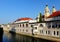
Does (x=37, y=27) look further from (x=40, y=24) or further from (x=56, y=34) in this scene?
(x=56, y=34)

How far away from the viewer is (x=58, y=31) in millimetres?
48812

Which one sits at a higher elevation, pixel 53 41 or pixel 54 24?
pixel 54 24

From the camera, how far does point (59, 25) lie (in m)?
54.5

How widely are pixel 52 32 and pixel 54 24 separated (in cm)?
576

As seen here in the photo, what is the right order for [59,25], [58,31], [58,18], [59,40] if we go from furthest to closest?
[58,18] < [59,25] < [58,31] < [59,40]

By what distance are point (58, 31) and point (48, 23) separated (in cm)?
1047

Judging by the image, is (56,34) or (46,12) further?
(46,12)

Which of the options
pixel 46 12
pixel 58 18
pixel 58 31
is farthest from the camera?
pixel 46 12

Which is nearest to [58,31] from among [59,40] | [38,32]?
[59,40]

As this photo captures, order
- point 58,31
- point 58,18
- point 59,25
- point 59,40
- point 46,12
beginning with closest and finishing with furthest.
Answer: point 59,40 → point 58,31 → point 59,25 → point 58,18 → point 46,12

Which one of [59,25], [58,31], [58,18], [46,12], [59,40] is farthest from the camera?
[46,12]

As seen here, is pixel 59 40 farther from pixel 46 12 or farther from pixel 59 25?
pixel 46 12

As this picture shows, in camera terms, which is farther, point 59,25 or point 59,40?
point 59,25

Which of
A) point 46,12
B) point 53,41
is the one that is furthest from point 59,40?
point 46,12
